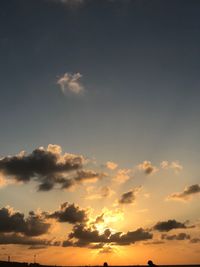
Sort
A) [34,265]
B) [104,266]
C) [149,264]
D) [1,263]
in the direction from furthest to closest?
[34,265] → [1,263] → [104,266] → [149,264]

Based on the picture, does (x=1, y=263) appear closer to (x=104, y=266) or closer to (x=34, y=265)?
(x=34, y=265)

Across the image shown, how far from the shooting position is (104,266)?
3234 centimetres

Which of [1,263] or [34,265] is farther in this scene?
[34,265]

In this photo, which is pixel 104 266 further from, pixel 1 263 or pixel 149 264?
pixel 1 263

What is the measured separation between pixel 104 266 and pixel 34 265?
236 ft

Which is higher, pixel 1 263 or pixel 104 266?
pixel 1 263

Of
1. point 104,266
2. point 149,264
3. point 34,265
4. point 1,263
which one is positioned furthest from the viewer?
point 34,265

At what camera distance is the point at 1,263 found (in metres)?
87.1

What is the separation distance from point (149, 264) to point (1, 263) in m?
67.9

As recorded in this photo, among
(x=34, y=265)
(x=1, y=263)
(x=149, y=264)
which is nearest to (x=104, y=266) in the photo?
(x=149, y=264)

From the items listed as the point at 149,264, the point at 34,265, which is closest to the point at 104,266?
the point at 149,264

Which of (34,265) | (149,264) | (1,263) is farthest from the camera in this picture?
(34,265)

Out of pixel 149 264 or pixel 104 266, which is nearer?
pixel 149 264

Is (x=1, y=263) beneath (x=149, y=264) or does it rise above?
above
